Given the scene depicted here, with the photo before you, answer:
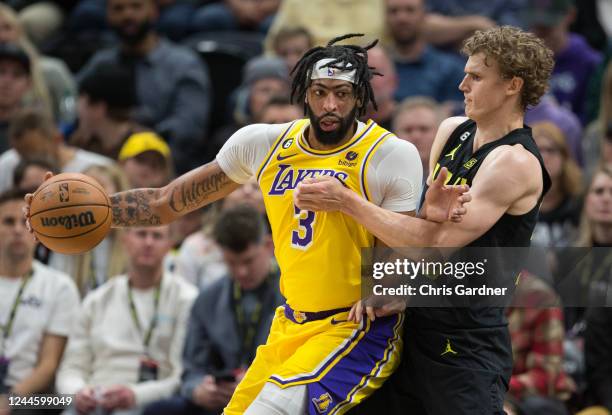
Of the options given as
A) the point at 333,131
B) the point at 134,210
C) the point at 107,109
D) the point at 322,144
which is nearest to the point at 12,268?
the point at 107,109

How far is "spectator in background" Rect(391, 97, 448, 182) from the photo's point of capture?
976 cm

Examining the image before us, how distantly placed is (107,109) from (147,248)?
2.55 m

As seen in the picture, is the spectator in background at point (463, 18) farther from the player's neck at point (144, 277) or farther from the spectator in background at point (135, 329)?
the player's neck at point (144, 277)

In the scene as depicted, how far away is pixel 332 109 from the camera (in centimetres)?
593

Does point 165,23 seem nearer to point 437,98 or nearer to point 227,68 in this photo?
point 227,68

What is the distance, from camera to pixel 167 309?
8.80 metres

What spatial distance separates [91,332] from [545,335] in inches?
131

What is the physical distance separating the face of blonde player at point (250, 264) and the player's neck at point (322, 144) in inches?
91.6

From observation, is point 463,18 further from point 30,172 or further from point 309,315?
point 309,315

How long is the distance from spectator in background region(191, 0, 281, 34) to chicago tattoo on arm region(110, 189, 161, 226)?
22.1 ft

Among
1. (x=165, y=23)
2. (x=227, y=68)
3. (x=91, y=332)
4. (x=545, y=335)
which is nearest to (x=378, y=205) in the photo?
(x=545, y=335)

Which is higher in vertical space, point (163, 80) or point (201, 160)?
point (163, 80)

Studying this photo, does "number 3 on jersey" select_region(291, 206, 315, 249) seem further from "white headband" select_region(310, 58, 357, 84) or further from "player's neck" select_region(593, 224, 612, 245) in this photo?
"player's neck" select_region(593, 224, 612, 245)

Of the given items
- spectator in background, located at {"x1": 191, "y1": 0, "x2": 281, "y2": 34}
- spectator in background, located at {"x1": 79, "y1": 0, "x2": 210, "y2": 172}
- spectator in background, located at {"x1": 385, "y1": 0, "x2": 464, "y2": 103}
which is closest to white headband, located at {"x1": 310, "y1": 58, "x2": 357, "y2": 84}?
spectator in background, located at {"x1": 79, "y1": 0, "x2": 210, "y2": 172}
